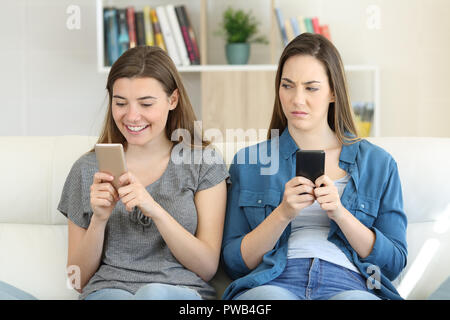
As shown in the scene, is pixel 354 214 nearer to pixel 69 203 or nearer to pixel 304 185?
pixel 304 185

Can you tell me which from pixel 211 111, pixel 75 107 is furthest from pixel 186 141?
pixel 75 107

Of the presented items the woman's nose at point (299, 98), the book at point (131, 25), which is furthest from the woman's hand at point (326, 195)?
the book at point (131, 25)

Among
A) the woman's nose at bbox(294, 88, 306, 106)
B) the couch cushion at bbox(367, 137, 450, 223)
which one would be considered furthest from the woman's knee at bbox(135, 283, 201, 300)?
the couch cushion at bbox(367, 137, 450, 223)

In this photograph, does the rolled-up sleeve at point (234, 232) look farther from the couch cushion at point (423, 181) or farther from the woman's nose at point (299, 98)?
the couch cushion at point (423, 181)

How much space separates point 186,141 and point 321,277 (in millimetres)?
530

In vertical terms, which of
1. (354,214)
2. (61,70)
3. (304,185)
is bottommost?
(354,214)

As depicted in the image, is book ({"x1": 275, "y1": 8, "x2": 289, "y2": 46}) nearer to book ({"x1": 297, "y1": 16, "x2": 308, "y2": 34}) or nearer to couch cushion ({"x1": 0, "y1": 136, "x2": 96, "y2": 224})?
book ({"x1": 297, "y1": 16, "x2": 308, "y2": 34})

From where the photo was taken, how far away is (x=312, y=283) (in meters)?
1.27

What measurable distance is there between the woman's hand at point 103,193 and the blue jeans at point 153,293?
194 millimetres

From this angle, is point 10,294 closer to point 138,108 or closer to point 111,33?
point 138,108

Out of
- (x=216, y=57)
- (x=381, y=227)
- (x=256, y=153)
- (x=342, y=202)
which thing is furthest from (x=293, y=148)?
(x=216, y=57)

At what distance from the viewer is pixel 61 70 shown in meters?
3.22

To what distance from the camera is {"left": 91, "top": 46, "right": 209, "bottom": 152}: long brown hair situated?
1425 mm

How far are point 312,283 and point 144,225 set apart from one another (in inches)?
17.6
